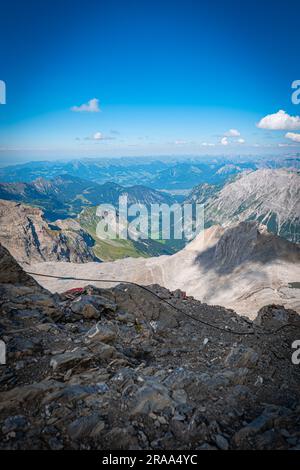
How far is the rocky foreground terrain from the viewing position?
7.46m

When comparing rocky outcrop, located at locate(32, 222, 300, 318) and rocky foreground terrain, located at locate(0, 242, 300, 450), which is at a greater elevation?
rocky foreground terrain, located at locate(0, 242, 300, 450)

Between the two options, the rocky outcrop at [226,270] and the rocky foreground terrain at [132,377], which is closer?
the rocky foreground terrain at [132,377]

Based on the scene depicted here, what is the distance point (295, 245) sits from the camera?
77.5 metres

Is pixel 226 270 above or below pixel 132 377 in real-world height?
below

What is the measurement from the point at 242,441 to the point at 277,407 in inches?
91.0

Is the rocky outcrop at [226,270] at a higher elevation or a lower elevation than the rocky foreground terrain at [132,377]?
lower

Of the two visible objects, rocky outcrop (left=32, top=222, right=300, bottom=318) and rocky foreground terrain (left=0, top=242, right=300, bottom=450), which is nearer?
rocky foreground terrain (left=0, top=242, right=300, bottom=450)

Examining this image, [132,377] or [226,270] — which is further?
[226,270]

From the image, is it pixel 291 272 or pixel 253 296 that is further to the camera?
pixel 291 272

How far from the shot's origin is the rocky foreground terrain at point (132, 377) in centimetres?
746

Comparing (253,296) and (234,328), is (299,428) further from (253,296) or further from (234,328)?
(253,296)

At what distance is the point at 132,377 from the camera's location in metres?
9.83

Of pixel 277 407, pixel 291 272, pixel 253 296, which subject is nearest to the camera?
pixel 277 407
